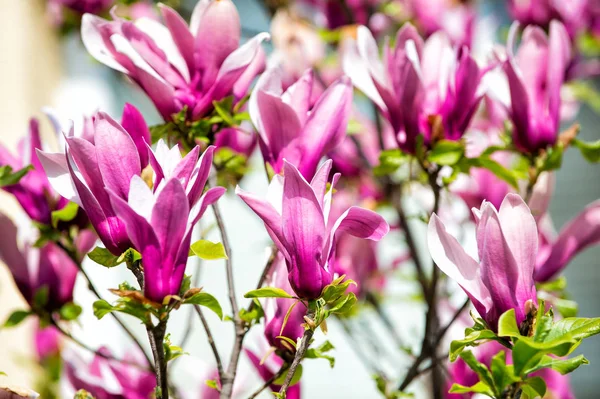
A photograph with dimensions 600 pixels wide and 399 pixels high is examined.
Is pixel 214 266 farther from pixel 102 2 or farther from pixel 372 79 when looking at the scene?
pixel 372 79

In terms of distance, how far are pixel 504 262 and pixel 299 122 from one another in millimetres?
202

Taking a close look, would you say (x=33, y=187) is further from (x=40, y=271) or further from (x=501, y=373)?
(x=501, y=373)

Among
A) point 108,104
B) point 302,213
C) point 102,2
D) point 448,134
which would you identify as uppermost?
point 108,104

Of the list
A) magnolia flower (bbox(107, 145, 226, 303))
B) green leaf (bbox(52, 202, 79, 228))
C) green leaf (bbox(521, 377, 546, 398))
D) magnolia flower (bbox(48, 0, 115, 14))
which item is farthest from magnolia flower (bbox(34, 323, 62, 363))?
green leaf (bbox(521, 377, 546, 398))

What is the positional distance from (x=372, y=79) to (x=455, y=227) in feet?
1.81

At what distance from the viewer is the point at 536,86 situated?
71cm

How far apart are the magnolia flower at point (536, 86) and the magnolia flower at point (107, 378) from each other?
18.6 inches

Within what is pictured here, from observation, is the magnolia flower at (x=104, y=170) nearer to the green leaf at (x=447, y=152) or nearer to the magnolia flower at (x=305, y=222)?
the magnolia flower at (x=305, y=222)

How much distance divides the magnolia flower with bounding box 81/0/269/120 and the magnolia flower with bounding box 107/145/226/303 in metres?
0.13

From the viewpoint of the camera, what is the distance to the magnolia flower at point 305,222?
1.50 feet

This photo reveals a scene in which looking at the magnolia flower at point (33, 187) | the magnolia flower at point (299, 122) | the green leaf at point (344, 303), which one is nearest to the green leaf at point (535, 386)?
the green leaf at point (344, 303)

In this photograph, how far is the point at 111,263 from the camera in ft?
1.60

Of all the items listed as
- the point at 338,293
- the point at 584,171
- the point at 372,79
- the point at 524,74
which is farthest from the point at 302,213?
the point at 584,171

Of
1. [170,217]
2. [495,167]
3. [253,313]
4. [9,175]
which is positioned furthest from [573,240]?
[9,175]
